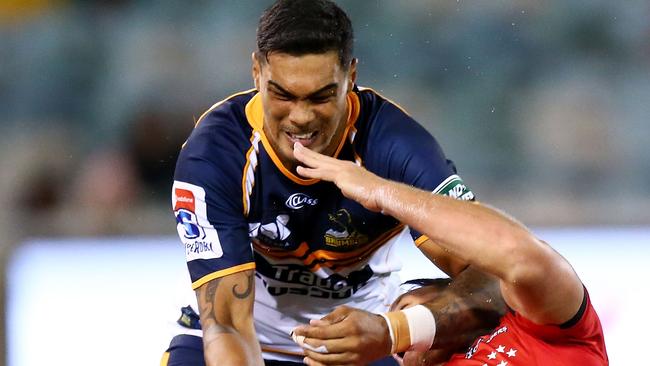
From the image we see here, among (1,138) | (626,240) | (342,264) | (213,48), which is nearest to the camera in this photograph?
(342,264)

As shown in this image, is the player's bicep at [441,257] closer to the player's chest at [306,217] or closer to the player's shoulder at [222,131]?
the player's chest at [306,217]

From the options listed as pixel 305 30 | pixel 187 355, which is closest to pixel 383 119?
pixel 305 30

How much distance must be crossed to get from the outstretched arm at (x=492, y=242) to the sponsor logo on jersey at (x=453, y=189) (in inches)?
13.7

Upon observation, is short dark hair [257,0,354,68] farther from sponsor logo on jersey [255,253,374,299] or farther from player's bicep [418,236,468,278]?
sponsor logo on jersey [255,253,374,299]

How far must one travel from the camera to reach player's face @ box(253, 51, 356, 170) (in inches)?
128

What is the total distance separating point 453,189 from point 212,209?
75cm

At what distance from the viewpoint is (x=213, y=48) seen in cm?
678

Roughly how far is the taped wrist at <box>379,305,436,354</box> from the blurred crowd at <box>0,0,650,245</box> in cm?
278

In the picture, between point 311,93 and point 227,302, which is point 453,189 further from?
point 227,302

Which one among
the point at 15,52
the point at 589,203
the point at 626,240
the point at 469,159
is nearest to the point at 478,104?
the point at 469,159

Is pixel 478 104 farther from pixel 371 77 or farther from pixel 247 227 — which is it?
pixel 247 227

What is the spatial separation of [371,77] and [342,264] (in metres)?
3.23

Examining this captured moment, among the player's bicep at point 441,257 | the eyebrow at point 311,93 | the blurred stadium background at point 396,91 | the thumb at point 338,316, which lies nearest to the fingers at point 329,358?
the thumb at point 338,316

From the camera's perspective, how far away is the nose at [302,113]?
10.7 ft
